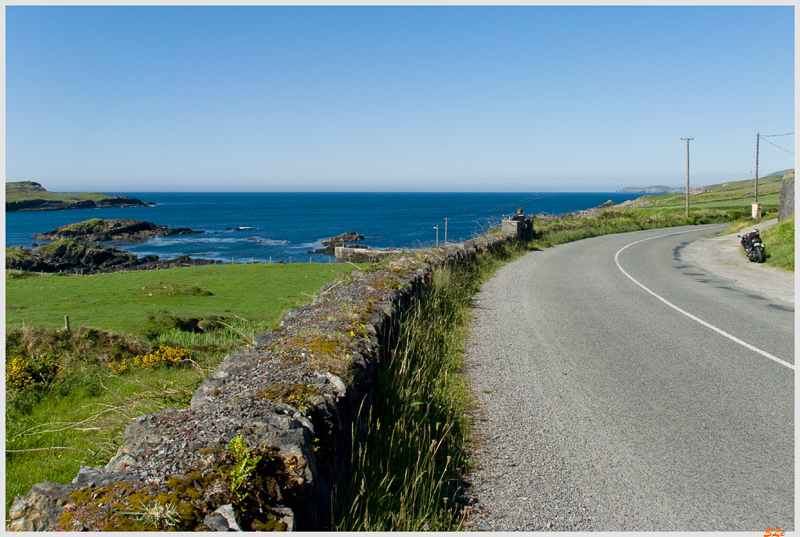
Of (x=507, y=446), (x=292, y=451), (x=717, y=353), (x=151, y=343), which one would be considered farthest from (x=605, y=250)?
(x=292, y=451)

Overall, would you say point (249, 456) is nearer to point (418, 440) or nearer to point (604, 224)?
point (418, 440)

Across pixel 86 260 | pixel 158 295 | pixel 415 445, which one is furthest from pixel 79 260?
pixel 415 445

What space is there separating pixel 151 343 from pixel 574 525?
9.88 metres

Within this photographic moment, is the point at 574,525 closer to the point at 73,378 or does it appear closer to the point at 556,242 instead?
the point at 73,378

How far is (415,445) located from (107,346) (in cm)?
885

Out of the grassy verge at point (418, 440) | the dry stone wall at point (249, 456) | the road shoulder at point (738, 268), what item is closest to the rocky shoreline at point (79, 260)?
the road shoulder at point (738, 268)

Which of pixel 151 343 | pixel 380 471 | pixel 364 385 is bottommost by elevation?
pixel 151 343

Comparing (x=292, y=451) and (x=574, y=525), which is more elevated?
(x=292, y=451)

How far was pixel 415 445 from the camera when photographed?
4.62 meters

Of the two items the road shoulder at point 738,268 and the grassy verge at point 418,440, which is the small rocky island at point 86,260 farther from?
the grassy verge at point 418,440

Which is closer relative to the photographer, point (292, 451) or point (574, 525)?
point (292, 451)

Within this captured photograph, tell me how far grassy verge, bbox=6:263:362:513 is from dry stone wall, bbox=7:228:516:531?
1.09 meters

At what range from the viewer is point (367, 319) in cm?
627

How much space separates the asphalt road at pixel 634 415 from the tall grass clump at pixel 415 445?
0.21m
